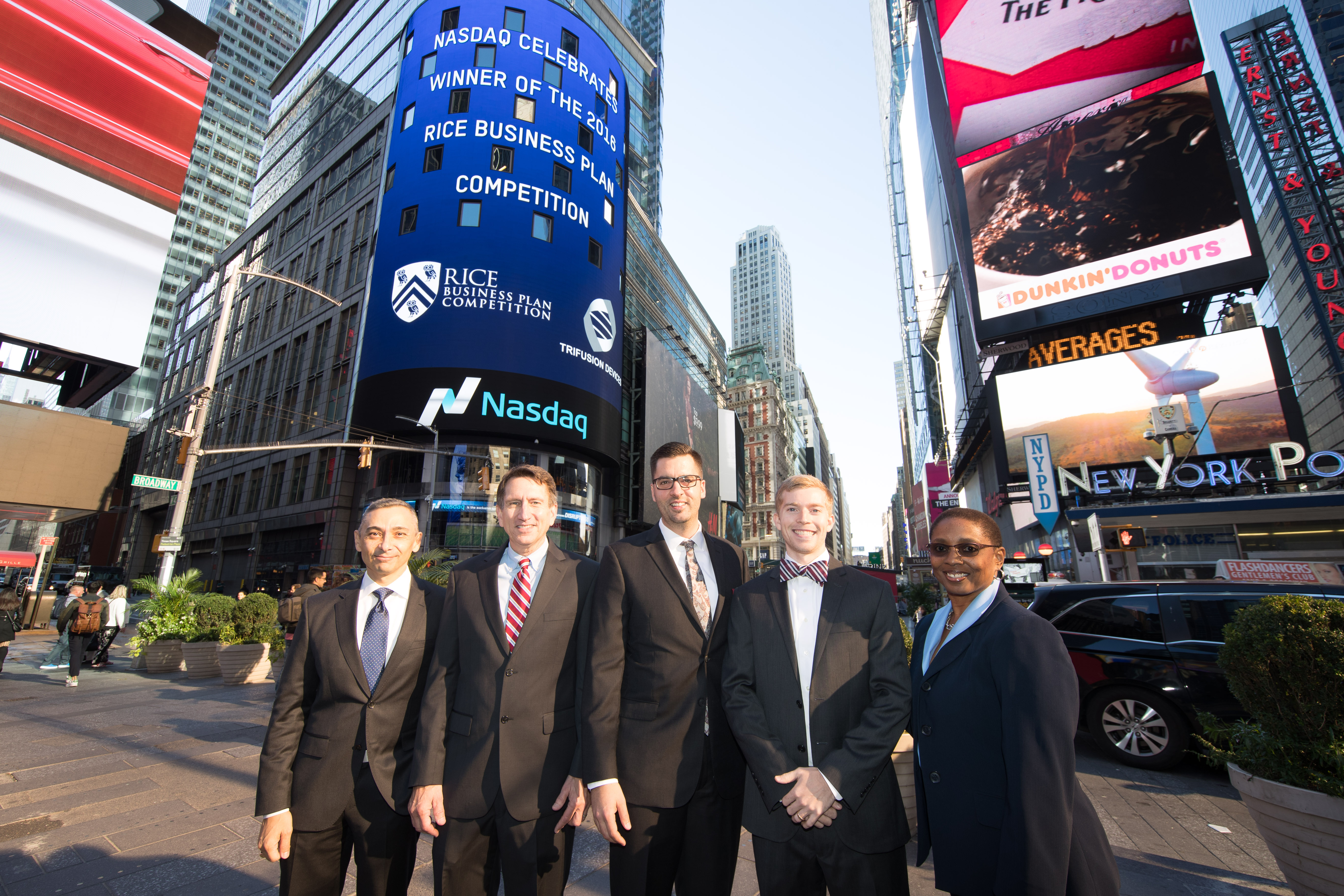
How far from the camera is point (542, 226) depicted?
35156 millimetres

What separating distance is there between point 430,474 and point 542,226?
16.4 metres

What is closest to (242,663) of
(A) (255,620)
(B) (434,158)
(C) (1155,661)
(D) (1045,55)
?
(A) (255,620)

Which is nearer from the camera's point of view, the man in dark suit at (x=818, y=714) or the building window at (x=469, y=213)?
the man in dark suit at (x=818, y=714)

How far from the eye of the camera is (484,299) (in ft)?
106

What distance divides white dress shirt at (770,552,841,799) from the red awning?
44799 millimetres

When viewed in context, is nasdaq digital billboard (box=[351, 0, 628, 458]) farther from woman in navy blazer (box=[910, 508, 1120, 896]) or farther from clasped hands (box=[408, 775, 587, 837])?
woman in navy blazer (box=[910, 508, 1120, 896])

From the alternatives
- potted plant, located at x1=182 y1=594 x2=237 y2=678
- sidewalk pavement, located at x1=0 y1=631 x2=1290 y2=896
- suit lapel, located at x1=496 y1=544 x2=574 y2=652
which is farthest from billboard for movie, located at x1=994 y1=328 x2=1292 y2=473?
potted plant, located at x1=182 y1=594 x2=237 y2=678

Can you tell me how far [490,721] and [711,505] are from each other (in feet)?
178

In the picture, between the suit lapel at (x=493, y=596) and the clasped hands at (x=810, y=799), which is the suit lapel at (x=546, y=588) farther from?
the clasped hands at (x=810, y=799)

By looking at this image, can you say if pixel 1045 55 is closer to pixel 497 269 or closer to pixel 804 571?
pixel 497 269

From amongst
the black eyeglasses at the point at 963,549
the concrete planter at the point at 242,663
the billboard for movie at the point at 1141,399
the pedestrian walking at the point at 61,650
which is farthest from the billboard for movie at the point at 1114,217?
the pedestrian walking at the point at 61,650

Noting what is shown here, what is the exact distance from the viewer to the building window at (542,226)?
34.8m

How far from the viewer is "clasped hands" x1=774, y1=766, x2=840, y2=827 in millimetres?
2416

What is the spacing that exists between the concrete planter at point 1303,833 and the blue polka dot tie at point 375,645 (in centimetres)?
527
